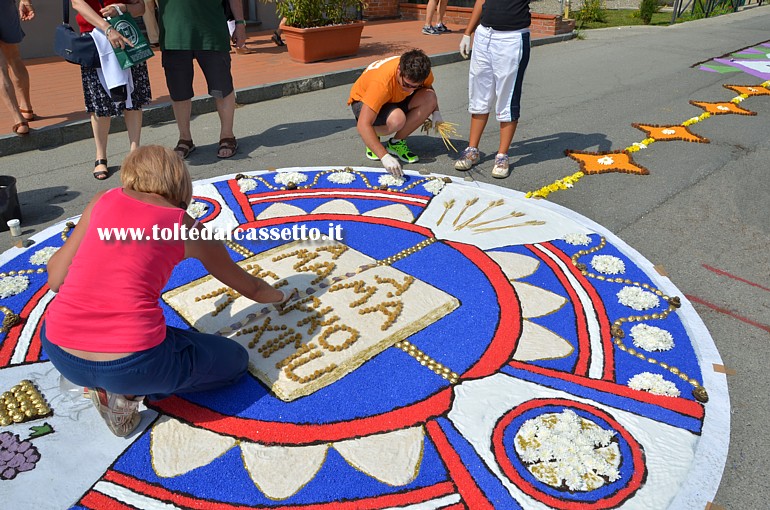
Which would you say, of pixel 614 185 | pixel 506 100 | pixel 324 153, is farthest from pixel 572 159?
pixel 324 153

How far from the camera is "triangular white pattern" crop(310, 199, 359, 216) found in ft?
13.0

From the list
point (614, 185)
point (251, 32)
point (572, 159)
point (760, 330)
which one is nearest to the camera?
point (760, 330)

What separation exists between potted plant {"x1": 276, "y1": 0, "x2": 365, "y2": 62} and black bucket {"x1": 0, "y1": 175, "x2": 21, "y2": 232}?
516 centimetres

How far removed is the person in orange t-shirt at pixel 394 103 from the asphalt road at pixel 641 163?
324 millimetres

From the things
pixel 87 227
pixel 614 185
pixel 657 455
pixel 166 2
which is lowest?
pixel 657 455

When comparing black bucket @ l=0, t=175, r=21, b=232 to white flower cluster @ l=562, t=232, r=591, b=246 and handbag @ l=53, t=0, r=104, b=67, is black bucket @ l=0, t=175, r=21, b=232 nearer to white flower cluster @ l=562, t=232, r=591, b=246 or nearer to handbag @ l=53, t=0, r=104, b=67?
handbag @ l=53, t=0, r=104, b=67

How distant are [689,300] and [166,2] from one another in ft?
14.0

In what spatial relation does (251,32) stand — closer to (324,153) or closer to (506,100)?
(324,153)

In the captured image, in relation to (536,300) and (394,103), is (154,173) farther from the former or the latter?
(394,103)

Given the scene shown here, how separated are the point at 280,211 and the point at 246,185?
21.8 inches

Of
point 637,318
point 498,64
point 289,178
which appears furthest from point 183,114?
point 637,318

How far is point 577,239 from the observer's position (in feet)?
11.9

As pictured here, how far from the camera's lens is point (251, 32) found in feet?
35.3

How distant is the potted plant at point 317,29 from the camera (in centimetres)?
813
